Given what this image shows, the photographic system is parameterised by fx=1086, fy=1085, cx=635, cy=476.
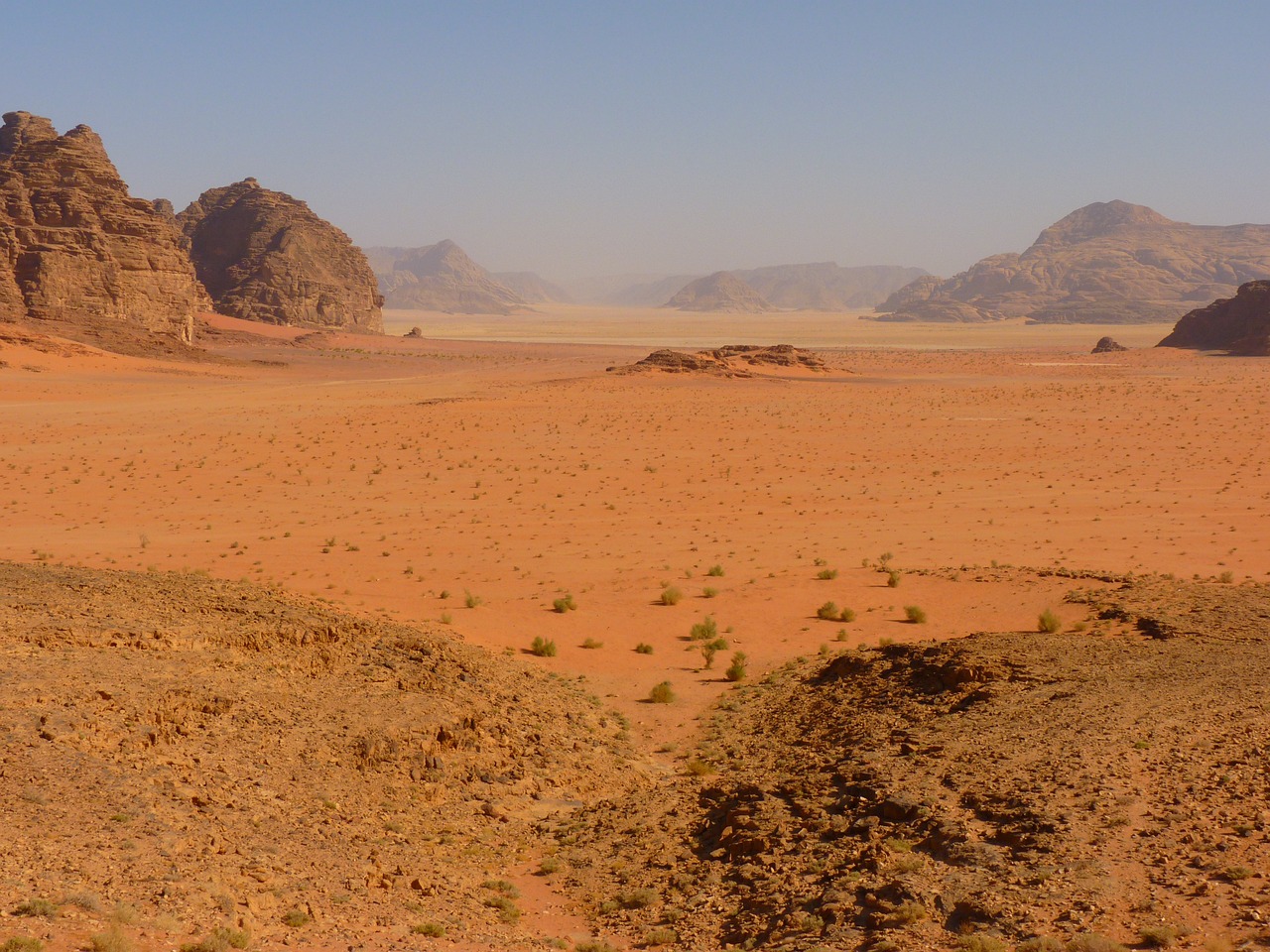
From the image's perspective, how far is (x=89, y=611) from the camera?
10711mm

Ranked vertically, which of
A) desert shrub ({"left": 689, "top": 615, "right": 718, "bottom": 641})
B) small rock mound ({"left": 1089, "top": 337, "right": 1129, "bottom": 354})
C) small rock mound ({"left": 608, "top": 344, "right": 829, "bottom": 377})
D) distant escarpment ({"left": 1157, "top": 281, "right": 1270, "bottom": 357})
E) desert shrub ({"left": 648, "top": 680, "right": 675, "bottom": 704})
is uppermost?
distant escarpment ({"left": 1157, "top": 281, "right": 1270, "bottom": 357})

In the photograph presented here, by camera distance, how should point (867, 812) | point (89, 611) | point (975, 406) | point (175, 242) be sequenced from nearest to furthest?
point (867, 812), point (89, 611), point (975, 406), point (175, 242)

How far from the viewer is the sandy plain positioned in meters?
15.6

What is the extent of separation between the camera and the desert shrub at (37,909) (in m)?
5.64

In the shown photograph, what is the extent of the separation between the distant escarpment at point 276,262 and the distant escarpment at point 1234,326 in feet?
242

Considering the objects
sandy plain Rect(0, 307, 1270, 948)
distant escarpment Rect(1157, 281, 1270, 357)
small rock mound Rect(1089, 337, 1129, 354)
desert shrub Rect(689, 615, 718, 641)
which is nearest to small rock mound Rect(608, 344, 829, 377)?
sandy plain Rect(0, 307, 1270, 948)

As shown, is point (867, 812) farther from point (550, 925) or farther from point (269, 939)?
point (269, 939)

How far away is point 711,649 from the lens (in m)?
13.9

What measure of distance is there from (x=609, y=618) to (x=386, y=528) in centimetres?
803

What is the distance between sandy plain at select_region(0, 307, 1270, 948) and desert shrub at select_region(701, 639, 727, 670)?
11.6 inches

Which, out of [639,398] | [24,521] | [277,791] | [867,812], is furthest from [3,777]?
[639,398]

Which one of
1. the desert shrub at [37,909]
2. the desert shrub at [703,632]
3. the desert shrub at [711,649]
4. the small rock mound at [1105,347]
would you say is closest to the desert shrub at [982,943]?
the desert shrub at [37,909]

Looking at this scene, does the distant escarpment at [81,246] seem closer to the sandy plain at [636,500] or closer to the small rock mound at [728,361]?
the sandy plain at [636,500]

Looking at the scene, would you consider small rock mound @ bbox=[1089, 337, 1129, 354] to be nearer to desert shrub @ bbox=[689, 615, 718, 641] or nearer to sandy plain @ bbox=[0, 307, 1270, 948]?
sandy plain @ bbox=[0, 307, 1270, 948]
